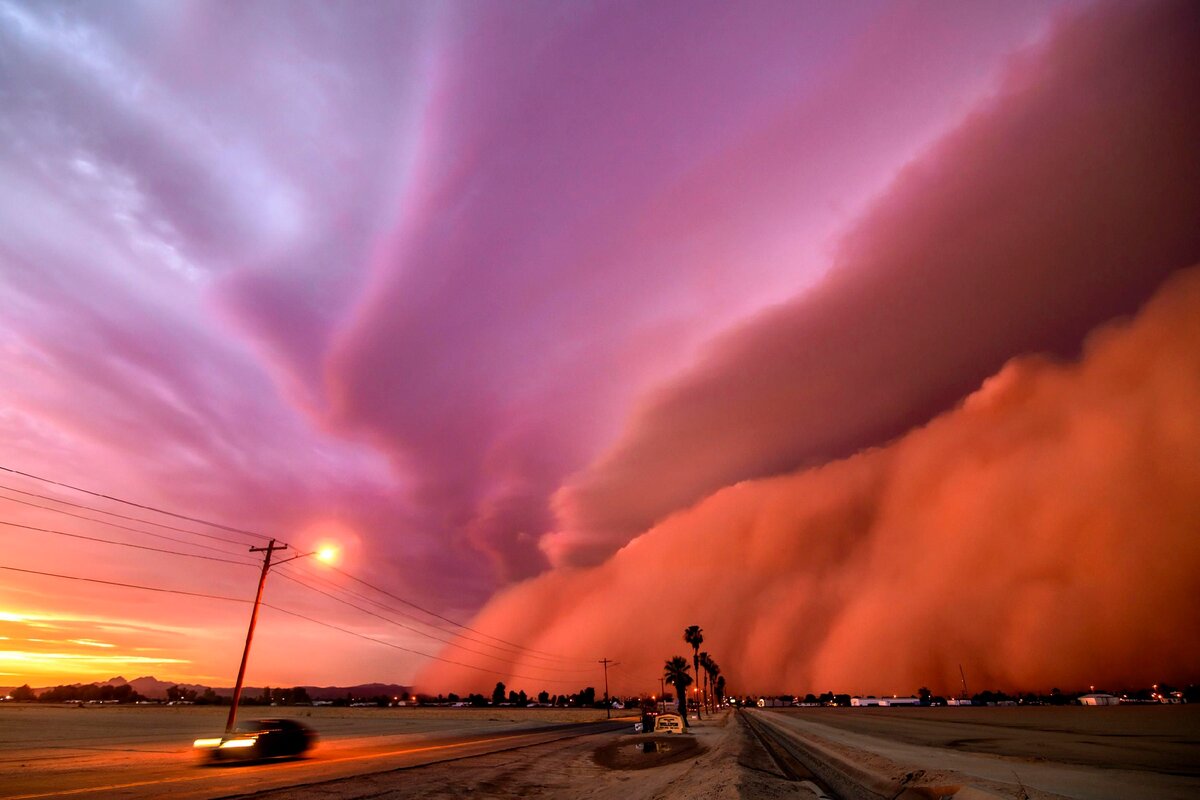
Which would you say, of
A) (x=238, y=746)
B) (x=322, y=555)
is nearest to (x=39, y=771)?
(x=238, y=746)

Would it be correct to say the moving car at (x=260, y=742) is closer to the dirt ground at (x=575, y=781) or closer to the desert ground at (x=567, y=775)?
the desert ground at (x=567, y=775)

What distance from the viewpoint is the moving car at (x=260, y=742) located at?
2588 centimetres

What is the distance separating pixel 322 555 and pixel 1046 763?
47097 millimetres

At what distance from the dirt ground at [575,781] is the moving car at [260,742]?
7.88 m

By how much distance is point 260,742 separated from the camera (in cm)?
2661

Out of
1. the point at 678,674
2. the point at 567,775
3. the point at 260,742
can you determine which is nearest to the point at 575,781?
the point at 567,775

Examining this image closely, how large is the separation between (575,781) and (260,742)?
15.1m

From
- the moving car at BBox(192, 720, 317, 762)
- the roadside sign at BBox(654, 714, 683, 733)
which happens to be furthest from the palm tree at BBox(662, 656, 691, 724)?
the moving car at BBox(192, 720, 317, 762)

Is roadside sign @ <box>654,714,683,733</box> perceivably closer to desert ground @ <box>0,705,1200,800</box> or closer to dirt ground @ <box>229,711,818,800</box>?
desert ground @ <box>0,705,1200,800</box>

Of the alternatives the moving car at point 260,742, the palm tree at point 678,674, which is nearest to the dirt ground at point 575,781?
the moving car at point 260,742

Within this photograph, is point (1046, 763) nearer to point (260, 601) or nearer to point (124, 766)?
point (124, 766)

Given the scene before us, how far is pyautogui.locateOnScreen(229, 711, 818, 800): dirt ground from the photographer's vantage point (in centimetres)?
1856

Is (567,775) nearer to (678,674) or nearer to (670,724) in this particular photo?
(670,724)

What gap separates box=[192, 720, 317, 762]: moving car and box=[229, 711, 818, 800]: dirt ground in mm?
7879
